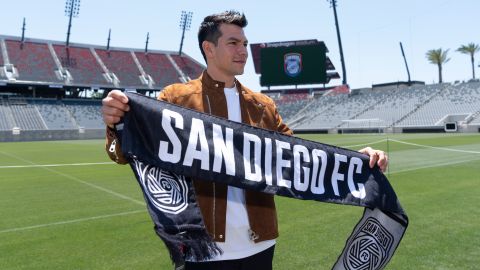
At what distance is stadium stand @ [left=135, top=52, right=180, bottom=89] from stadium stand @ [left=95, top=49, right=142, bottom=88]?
81.8 inches

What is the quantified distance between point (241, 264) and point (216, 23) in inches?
53.8

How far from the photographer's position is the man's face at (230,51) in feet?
7.92

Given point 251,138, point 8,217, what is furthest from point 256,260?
point 8,217

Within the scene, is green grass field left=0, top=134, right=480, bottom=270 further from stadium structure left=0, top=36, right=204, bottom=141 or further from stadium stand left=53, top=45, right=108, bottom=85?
stadium stand left=53, top=45, right=108, bottom=85

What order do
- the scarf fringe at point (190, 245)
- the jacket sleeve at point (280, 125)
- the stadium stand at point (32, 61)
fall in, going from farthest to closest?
the stadium stand at point (32, 61)
the jacket sleeve at point (280, 125)
the scarf fringe at point (190, 245)

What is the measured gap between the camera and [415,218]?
6902 millimetres

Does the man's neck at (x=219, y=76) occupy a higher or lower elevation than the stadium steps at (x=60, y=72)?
lower

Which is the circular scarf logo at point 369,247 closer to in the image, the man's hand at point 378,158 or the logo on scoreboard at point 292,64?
the man's hand at point 378,158

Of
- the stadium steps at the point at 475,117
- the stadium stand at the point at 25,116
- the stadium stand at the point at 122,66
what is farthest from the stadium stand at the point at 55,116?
the stadium steps at the point at 475,117

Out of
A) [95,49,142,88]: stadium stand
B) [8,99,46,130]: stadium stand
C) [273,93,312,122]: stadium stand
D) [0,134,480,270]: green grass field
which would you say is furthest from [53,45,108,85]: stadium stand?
[0,134,480,270]: green grass field

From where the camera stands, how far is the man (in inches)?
90.6

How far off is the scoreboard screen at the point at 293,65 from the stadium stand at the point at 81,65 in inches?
983

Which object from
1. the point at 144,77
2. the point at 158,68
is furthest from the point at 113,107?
the point at 158,68

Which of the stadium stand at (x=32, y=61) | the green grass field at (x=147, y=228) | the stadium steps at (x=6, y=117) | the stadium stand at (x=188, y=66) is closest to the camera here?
the green grass field at (x=147, y=228)
